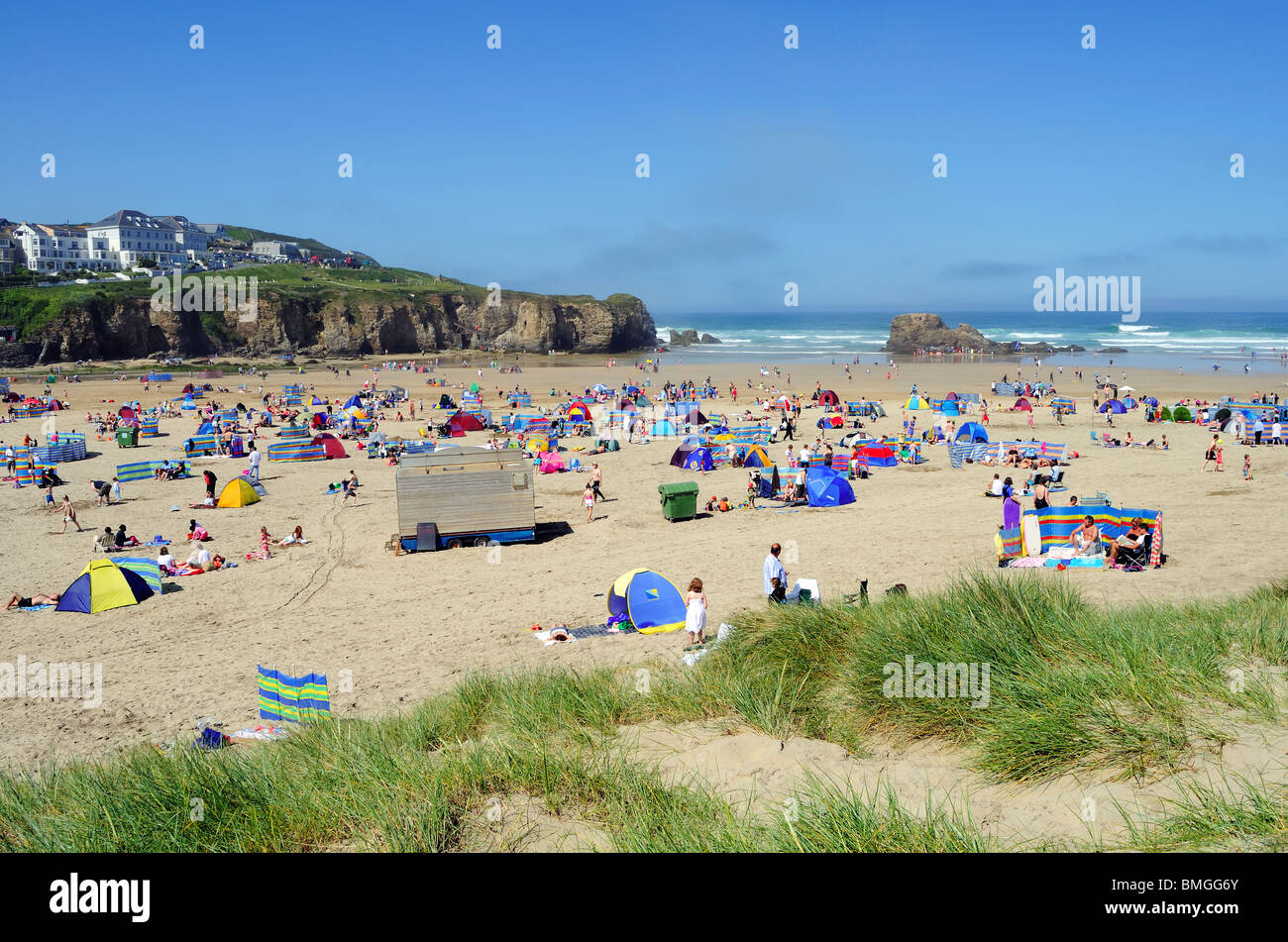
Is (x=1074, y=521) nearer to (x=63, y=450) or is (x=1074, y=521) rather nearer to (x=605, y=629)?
(x=605, y=629)

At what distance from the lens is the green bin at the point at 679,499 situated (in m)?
17.9

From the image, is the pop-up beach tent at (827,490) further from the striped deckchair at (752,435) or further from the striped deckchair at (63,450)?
the striped deckchair at (63,450)

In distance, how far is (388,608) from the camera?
12656 mm

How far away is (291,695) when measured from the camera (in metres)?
8.48

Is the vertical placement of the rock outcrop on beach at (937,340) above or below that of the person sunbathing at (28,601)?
above

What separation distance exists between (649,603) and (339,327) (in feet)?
257

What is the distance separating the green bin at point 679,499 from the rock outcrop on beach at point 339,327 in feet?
220

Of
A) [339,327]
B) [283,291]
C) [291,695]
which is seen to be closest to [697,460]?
[291,695]

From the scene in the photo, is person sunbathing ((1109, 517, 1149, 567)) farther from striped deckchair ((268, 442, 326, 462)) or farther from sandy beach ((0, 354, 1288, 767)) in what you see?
striped deckchair ((268, 442, 326, 462))

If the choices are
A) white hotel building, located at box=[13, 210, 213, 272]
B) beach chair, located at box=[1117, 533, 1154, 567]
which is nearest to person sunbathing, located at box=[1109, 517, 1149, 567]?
beach chair, located at box=[1117, 533, 1154, 567]

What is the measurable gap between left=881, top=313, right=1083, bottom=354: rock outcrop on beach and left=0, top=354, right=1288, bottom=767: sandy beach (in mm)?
65732

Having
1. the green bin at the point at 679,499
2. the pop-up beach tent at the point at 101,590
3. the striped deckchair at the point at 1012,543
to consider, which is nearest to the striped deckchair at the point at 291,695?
the pop-up beach tent at the point at 101,590
